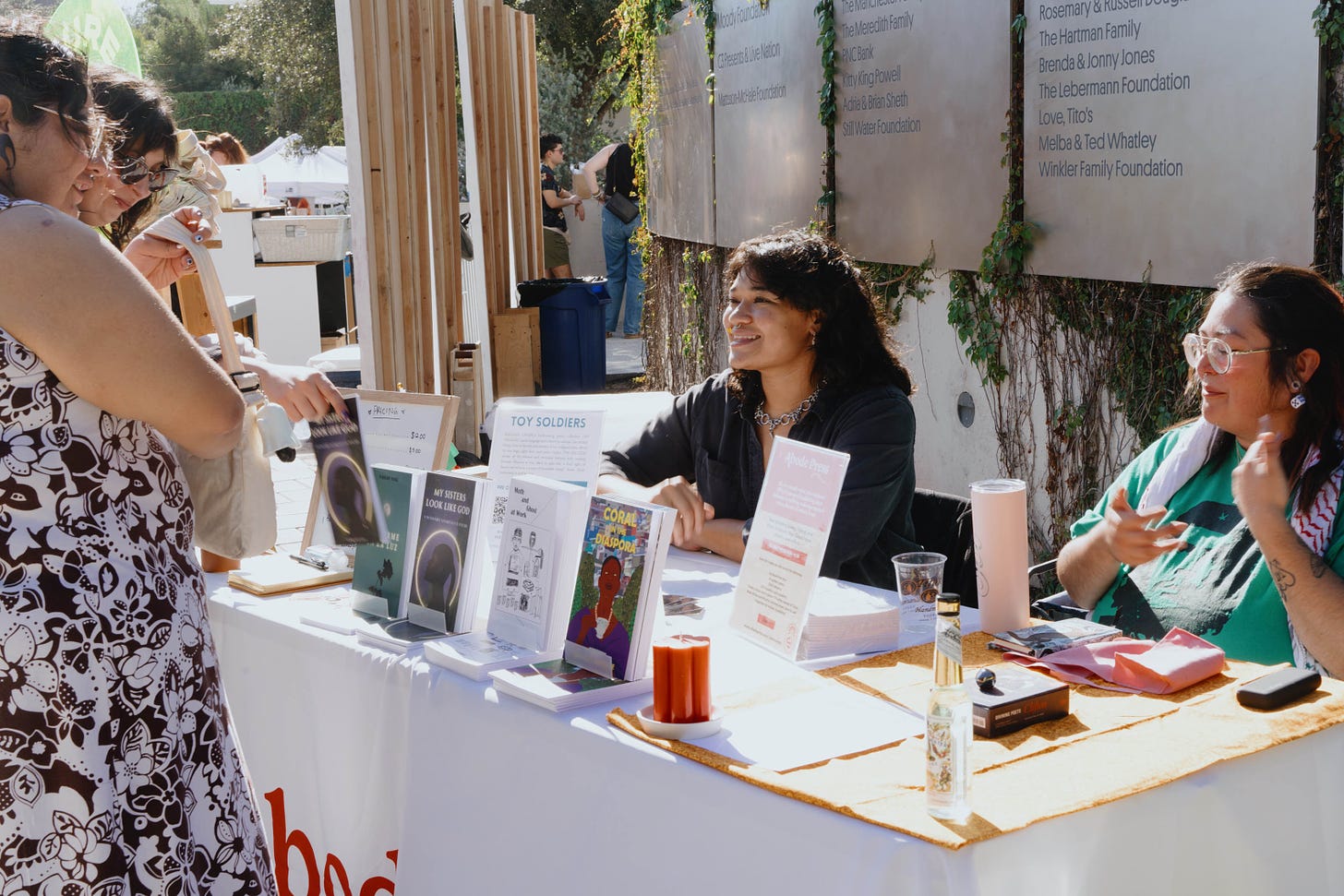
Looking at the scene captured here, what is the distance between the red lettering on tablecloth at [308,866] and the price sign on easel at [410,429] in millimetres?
565

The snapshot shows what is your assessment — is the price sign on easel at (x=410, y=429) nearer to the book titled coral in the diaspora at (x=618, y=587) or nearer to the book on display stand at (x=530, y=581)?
the book on display stand at (x=530, y=581)

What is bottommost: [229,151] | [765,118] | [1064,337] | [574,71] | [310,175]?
[1064,337]

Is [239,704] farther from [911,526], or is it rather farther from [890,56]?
[890,56]

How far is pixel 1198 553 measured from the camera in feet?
7.85

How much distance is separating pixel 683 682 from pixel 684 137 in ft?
20.4

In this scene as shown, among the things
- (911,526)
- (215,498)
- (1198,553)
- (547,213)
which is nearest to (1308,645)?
(1198,553)

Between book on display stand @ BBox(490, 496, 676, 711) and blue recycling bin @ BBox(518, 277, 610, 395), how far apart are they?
19.6 ft

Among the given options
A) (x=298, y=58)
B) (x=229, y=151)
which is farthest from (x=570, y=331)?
(x=298, y=58)

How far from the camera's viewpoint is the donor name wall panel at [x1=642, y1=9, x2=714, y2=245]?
280 inches

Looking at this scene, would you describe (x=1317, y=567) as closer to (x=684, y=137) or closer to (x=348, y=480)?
(x=348, y=480)

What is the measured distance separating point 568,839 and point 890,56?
13.3ft

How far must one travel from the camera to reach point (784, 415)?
300cm

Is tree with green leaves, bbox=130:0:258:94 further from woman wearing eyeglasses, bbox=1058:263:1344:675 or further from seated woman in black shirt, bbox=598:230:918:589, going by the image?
woman wearing eyeglasses, bbox=1058:263:1344:675

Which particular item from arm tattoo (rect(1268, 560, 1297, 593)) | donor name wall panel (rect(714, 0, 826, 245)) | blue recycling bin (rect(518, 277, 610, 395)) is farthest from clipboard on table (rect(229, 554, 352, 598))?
blue recycling bin (rect(518, 277, 610, 395))
